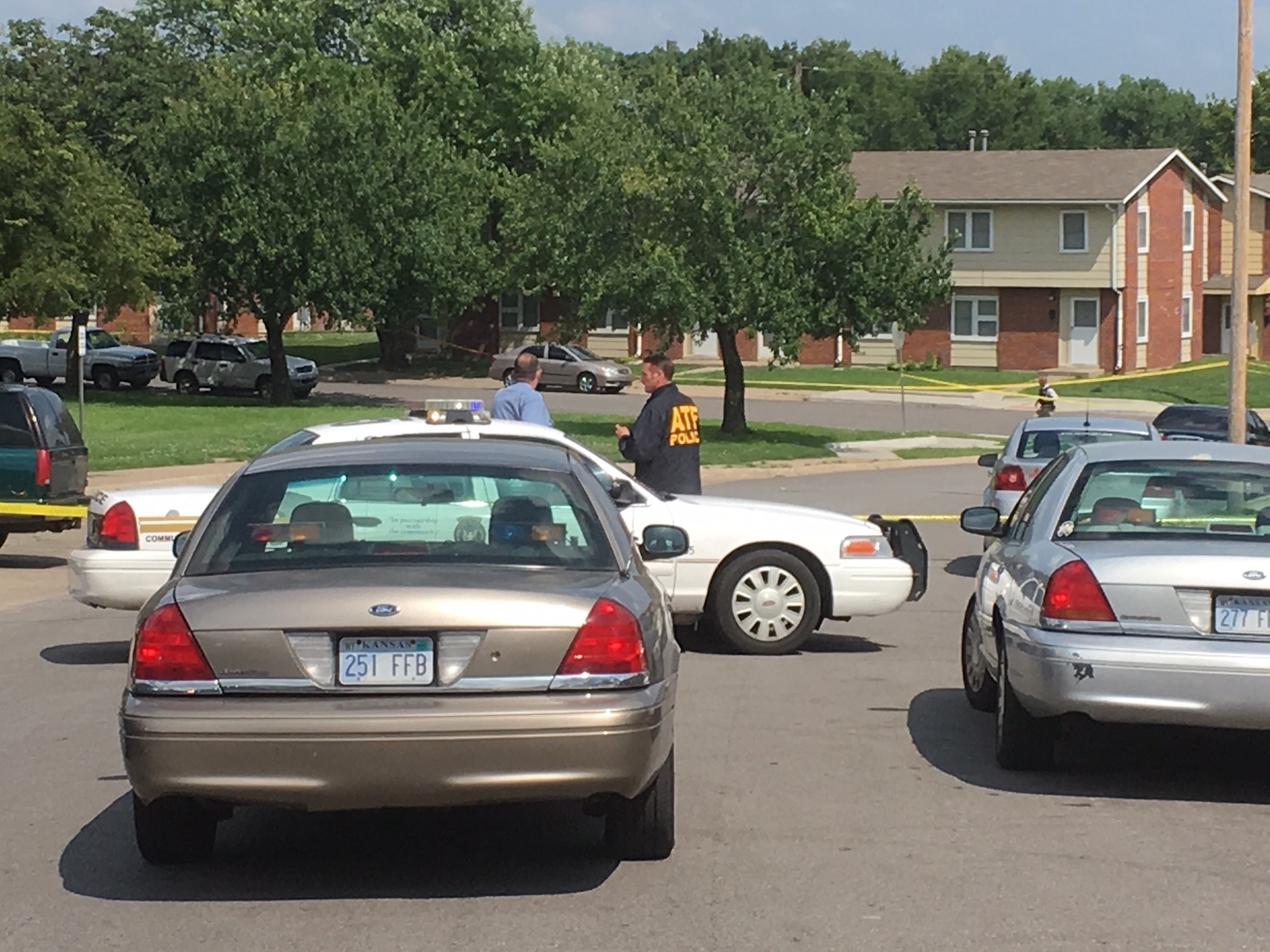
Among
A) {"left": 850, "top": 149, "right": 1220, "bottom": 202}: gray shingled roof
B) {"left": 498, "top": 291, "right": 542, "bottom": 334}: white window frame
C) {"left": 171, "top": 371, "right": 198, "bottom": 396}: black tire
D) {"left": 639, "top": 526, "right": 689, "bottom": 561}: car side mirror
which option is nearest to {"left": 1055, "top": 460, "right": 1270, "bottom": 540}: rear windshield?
{"left": 639, "top": 526, "right": 689, "bottom": 561}: car side mirror

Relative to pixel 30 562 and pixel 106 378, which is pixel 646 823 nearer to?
pixel 30 562

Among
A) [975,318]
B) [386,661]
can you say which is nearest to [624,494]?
[386,661]

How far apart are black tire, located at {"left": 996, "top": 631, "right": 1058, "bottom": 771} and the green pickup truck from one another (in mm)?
11011

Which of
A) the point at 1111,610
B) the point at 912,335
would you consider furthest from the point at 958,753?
the point at 912,335

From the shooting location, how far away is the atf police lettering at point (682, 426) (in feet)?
45.7

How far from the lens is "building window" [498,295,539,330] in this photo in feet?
217

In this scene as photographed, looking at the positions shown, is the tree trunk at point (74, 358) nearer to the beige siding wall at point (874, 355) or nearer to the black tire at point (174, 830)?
the beige siding wall at point (874, 355)

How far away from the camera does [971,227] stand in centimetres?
5928

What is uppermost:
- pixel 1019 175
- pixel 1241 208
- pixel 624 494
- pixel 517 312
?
pixel 1019 175

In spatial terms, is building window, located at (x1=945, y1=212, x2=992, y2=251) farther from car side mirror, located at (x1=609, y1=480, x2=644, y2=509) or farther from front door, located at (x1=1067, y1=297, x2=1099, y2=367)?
car side mirror, located at (x1=609, y1=480, x2=644, y2=509)

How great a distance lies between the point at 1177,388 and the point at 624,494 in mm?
44236

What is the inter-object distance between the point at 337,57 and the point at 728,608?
5067cm

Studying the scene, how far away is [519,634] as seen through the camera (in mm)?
5938

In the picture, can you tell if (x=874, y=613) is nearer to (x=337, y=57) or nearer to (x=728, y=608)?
(x=728, y=608)
